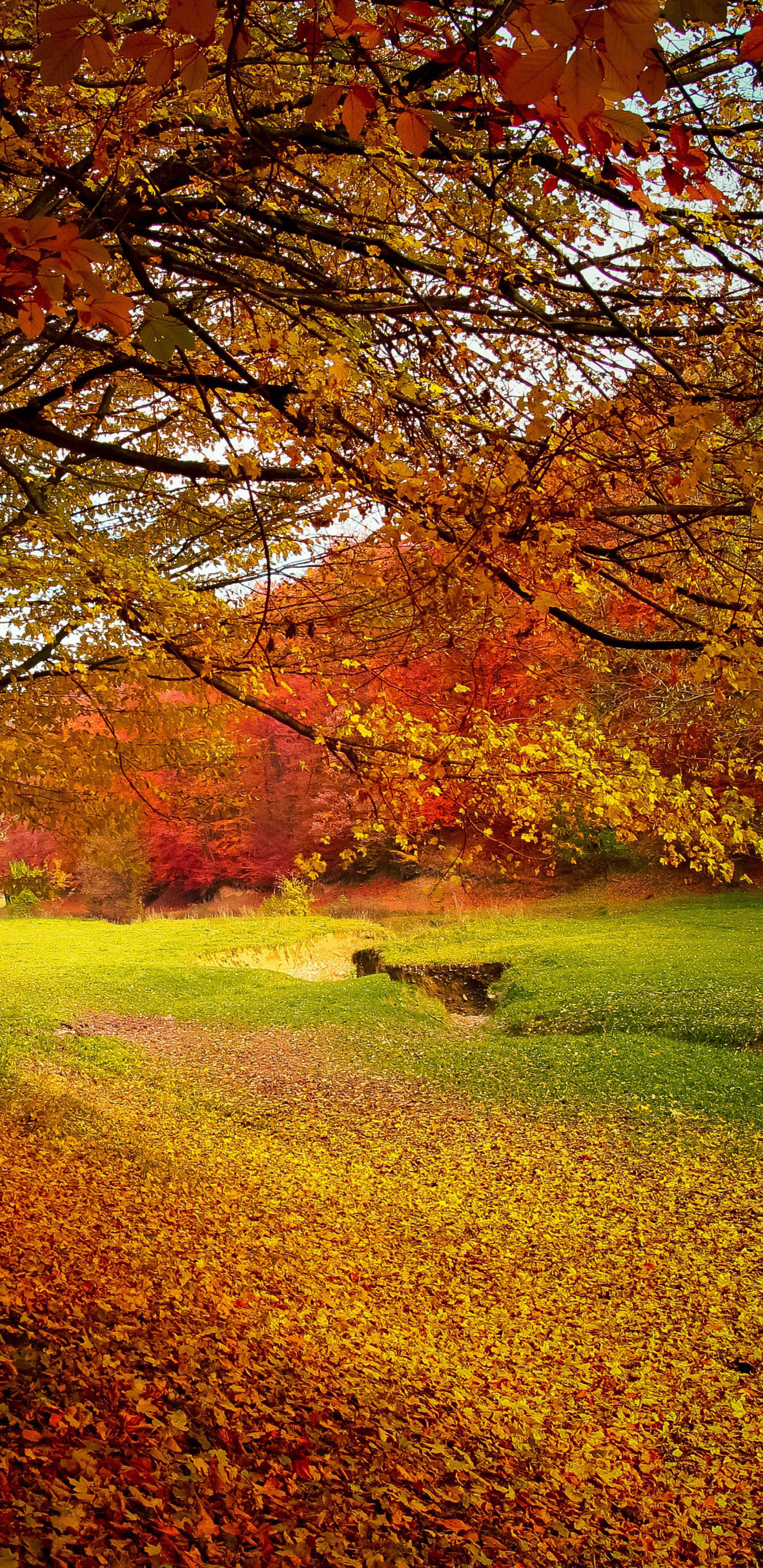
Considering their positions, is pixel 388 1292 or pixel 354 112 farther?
pixel 388 1292

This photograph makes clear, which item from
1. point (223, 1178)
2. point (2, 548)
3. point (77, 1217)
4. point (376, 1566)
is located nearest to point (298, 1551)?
point (376, 1566)

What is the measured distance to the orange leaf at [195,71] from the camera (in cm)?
134

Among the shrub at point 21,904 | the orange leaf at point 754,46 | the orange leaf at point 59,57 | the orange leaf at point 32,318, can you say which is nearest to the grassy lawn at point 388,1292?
the orange leaf at point 32,318

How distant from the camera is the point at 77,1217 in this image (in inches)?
194

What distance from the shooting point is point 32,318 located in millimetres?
1840

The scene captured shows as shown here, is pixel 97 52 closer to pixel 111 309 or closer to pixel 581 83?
pixel 111 309

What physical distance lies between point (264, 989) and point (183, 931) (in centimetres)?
708

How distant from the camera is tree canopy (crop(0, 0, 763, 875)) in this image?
1737mm

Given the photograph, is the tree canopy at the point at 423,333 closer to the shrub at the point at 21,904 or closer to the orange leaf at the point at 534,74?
the orange leaf at the point at 534,74

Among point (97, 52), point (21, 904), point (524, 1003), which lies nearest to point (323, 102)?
point (97, 52)

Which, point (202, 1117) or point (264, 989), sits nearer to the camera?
point (202, 1117)

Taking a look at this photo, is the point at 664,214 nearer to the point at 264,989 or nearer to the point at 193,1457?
the point at 193,1457

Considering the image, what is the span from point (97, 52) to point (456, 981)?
13.5 meters

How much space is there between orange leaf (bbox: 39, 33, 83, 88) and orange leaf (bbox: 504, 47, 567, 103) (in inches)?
24.5
